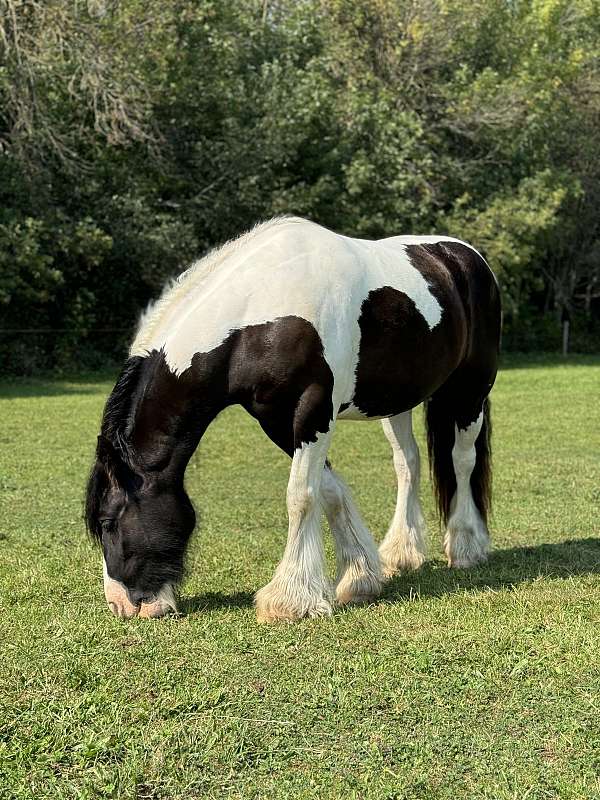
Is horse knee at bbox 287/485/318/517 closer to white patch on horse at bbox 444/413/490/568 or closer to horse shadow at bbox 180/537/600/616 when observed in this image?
horse shadow at bbox 180/537/600/616

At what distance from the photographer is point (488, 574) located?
6.02 meters

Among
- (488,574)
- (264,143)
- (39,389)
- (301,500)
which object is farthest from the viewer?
(264,143)

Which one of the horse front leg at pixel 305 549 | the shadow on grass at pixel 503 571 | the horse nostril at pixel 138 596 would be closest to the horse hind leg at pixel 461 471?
the shadow on grass at pixel 503 571

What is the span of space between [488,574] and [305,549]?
5.07 ft

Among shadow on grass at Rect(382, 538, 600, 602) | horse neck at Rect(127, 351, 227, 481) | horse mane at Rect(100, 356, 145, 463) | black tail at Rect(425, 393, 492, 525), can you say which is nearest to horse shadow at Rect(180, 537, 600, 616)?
shadow on grass at Rect(382, 538, 600, 602)

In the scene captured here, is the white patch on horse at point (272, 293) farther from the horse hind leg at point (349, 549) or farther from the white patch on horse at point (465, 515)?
the white patch on horse at point (465, 515)

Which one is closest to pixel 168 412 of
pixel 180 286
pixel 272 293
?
pixel 180 286

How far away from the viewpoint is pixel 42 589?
5664mm

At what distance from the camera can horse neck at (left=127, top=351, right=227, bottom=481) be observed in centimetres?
498

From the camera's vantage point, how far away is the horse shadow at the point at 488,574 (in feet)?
17.9

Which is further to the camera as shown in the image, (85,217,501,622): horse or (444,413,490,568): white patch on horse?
(444,413,490,568): white patch on horse

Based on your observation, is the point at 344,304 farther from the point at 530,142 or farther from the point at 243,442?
the point at 530,142

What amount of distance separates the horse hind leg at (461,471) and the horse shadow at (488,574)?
157mm

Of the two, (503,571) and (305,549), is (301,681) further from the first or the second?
(503,571)
